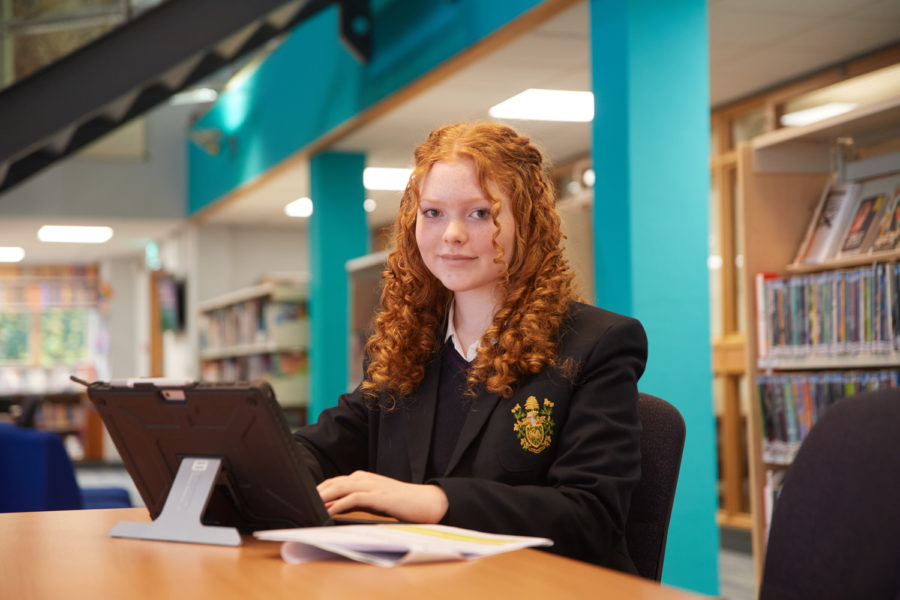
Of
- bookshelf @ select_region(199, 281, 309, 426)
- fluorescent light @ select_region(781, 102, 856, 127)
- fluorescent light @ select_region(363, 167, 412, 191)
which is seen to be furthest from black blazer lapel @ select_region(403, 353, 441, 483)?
fluorescent light @ select_region(363, 167, 412, 191)

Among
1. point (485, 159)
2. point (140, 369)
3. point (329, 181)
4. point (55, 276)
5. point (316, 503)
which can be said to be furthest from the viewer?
point (55, 276)

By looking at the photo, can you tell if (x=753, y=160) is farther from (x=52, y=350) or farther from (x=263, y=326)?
(x=52, y=350)

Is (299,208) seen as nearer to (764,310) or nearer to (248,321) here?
(248,321)

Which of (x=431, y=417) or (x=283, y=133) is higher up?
(x=283, y=133)

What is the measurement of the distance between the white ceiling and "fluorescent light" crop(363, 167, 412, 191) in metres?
0.78

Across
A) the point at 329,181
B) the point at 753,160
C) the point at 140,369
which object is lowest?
the point at 140,369

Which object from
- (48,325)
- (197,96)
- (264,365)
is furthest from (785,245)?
(48,325)

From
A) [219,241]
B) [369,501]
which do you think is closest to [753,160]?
[369,501]

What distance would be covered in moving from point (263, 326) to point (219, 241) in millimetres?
2716

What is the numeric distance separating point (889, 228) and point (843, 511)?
232 centimetres

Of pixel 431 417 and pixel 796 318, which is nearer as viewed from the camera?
pixel 431 417

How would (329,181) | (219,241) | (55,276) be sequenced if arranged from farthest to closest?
(55,276) → (219,241) → (329,181)

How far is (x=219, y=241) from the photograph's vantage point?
1044 cm

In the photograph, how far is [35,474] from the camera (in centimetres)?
333
